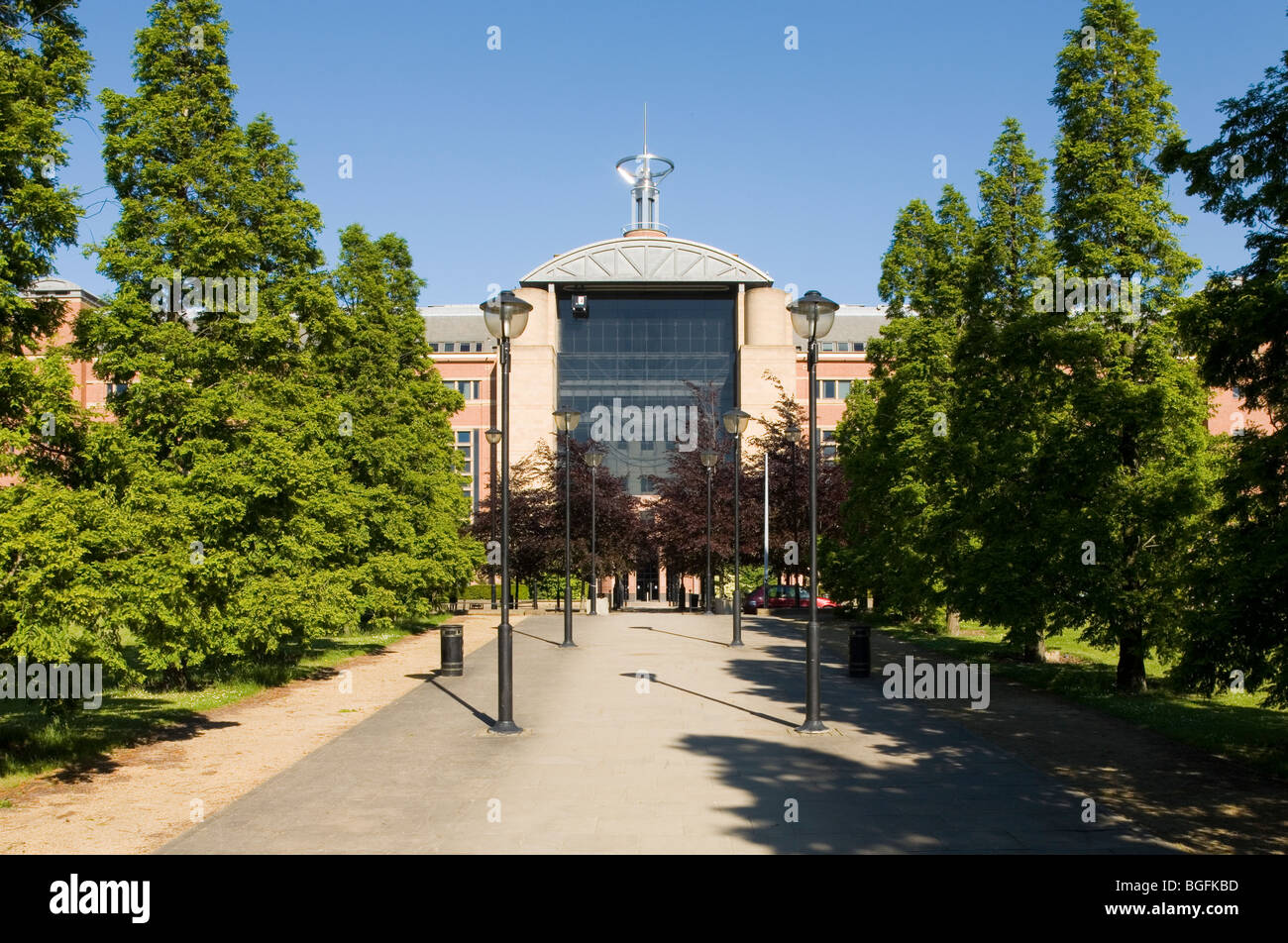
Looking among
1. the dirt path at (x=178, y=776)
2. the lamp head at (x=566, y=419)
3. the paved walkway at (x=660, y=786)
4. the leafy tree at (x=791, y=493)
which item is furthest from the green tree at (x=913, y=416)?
the dirt path at (x=178, y=776)

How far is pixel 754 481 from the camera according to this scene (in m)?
42.6

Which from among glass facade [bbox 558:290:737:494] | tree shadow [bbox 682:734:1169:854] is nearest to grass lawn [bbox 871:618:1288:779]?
tree shadow [bbox 682:734:1169:854]

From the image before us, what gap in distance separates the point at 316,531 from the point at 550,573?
30.1 meters

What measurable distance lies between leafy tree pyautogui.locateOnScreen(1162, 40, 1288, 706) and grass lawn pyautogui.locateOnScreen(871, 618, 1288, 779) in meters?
1.81

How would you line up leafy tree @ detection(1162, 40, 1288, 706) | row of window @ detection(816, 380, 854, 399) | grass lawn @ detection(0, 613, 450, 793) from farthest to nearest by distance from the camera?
row of window @ detection(816, 380, 854, 399) < grass lawn @ detection(0, 613, 450, 793) < leafy tree @ detection(1162, 40, 1288, 706)

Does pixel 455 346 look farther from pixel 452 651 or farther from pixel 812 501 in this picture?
pixel 812 501

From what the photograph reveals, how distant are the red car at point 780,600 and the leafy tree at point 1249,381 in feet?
95.2

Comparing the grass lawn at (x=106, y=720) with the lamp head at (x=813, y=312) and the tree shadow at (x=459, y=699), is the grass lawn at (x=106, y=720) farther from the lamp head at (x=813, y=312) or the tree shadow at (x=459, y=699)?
the lamp head at (x=813, y=312)

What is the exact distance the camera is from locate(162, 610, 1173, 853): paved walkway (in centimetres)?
781

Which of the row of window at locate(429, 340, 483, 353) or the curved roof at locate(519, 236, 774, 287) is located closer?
the curved roof at locate(519, 236, 774, 287)

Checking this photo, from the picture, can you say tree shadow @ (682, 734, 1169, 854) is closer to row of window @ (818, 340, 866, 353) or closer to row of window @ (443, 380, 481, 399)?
row of window @ (443, 380, 481, 399)

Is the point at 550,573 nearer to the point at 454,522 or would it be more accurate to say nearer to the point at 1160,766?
the point at 454,522

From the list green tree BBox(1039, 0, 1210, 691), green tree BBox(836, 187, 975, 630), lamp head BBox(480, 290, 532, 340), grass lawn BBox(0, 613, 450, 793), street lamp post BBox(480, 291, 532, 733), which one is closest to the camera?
grass lawn BBox(0, 613, 450, 793)

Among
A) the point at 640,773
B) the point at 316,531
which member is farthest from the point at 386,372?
the point at 640,773
